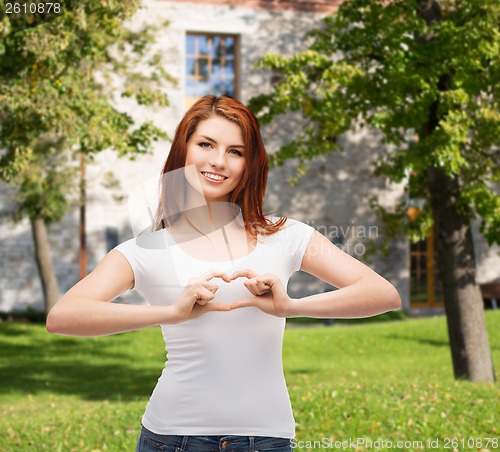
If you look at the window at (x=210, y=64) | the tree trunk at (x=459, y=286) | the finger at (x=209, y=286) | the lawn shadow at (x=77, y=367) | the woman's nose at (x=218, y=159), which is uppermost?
the window at (x=210, y=64)

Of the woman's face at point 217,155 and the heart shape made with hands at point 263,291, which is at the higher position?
the woman's face at point 217,155

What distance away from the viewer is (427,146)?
9.81 meters

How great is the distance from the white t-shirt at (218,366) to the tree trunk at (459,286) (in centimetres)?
896

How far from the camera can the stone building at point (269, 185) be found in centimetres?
2086

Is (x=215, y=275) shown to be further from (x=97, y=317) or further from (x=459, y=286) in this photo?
(x=459, y=286)

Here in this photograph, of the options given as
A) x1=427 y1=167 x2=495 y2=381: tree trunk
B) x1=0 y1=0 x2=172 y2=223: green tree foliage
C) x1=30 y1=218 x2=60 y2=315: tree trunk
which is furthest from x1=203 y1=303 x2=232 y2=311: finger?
x1=30 y1=218 x2=60 y2=315: tree trunk

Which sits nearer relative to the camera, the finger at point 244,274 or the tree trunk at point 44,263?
the finger at point 244,274

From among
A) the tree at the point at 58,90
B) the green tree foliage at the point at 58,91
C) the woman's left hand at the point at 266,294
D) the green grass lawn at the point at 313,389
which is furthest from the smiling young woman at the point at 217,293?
the green tree foliage at the point at 58,91

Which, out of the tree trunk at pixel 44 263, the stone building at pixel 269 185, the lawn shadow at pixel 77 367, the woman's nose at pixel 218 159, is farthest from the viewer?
the stone building at pixel 269 185

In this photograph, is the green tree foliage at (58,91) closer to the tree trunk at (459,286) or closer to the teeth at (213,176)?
the tree trunk at (459,286)

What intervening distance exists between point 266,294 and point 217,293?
15 centimetres

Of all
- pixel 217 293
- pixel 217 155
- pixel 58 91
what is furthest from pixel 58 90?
pixel 217 293

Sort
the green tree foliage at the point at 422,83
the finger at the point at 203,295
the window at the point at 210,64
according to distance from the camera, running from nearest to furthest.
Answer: the finger at the point at 203,295
the green tree foliage at the point at 422,83
the window at the point at 210,64

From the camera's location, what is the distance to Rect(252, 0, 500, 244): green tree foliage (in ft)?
31.4
